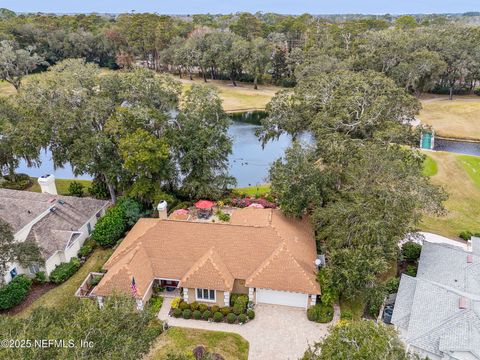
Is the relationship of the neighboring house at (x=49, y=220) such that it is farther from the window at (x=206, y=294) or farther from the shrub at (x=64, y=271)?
the window at (x=206, y=294)

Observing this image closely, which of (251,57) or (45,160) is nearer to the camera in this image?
(45,160)

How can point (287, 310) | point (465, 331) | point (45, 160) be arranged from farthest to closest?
point (45, 160)
point (287, 310)
point (465, 331)

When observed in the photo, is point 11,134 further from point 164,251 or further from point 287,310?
point 287,310

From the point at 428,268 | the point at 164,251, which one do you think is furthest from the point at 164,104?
the point at 428,268

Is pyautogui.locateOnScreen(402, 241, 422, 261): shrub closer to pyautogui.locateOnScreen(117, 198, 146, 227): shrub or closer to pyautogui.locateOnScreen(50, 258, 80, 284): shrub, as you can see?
pyautogui.locateOnScreen(117, 198, 146, 227): shrub

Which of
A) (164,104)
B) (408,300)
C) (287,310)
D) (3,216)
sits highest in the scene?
(164,104)

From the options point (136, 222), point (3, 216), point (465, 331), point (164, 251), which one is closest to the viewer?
point (465, 331)

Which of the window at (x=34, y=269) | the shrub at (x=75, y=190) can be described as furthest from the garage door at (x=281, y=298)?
the shrub at (x=75, y=190)

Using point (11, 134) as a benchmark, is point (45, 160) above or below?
below
